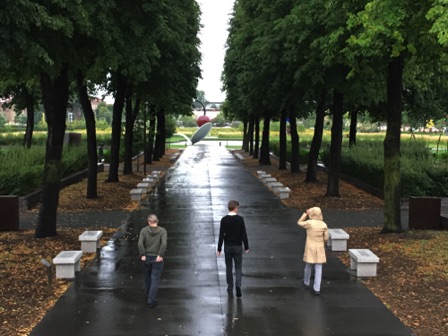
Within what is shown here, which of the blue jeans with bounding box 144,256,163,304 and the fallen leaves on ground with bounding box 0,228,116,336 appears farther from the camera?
the blue jeans with bounding box 144,256,163,304

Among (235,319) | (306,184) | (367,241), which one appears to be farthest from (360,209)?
(235,319)

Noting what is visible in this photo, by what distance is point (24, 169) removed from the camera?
18.6 meters

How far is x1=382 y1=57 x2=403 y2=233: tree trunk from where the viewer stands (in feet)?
44.0

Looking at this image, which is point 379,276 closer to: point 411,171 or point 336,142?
point 411,171

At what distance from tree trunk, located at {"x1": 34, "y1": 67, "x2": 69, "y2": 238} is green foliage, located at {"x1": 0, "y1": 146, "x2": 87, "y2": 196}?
5.11m

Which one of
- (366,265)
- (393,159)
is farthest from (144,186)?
(366,265)

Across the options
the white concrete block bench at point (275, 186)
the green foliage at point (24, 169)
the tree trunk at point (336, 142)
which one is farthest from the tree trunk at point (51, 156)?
the tree trunk at point (336, 142)

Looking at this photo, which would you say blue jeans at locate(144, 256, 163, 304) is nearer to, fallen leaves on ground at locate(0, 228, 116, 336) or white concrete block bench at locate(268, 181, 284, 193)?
fallen leaves on ground at locate(0, 228, 116, 336)

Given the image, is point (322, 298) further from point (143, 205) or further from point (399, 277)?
point (143, 205)

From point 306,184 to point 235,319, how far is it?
57.6 ft

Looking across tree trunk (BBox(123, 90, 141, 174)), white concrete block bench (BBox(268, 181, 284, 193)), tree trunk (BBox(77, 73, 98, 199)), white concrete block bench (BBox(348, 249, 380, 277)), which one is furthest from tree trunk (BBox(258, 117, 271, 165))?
white concrete block bench (BBox(348, 249, 380, 277))

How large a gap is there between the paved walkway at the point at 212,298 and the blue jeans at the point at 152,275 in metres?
0.20

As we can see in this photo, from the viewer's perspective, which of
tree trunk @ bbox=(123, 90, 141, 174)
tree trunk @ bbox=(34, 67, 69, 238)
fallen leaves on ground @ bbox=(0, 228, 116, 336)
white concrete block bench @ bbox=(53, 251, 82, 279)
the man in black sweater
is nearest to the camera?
fallen leaves on ground @ bbox=(0, 228, 116, 336)

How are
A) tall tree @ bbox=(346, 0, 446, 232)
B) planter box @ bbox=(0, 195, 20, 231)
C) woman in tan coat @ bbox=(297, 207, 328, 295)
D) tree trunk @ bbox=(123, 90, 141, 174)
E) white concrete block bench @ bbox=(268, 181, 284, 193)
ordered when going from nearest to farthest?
woman in tan coat @ bbox=(297, 207, 328, 295)
tall tree @ bbox=(346, 0, 446, 232)
planter box @ bbox=(0, 195, 20, 231)
white concrete block bench @ bbox=(268, 181, 284, 193)
tree trunk @ bbox=(123, 90, 141, 174)
